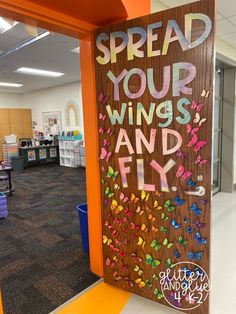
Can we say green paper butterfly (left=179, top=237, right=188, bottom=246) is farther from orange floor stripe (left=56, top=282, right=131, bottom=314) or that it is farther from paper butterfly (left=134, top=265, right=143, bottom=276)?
orange floor stripe (left=56, top=282, right=131, bottom=314)

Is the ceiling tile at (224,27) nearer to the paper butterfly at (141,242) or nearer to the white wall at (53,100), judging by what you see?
the paper butterfly at (141,242)

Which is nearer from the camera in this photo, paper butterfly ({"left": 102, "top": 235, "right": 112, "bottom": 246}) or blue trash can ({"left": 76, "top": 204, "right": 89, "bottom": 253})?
paper butterfly ({"left": 102, "top": 235, "right": 112, "bottom": 246})

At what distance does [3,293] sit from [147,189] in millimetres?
1583

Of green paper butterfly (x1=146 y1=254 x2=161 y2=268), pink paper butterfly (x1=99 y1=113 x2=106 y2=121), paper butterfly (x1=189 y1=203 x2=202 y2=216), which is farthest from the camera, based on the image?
pink paper butterfly (x1=99 y1=113 x2=106 y2=121)

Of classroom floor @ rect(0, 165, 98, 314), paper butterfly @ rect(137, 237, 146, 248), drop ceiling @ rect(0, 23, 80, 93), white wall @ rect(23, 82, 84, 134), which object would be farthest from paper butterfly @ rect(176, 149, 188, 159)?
white wall @ rect(23, 82, 84, 134)

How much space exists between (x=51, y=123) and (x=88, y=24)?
760 centimetres

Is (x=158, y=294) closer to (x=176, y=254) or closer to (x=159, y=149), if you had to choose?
(x=176, y=254)

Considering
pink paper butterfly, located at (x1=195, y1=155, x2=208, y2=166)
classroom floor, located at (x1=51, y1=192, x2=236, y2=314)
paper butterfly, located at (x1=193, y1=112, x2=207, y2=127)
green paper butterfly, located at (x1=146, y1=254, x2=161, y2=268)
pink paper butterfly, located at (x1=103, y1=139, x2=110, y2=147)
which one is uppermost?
paper butterfly, located at (x1=193, y1=112, x2=207, y2=127)

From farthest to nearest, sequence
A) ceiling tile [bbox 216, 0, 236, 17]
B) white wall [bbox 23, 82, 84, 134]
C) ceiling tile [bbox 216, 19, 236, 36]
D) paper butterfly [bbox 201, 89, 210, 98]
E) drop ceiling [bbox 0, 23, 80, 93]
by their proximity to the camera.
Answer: white wall [bbox 23, 82, 84, 134] < drop ceiling [bbox 0, 23, 80, 93] < ceiling tile [bbox 216, 19, 236, 36] < ceiling tile [bbox 216, 0, 236, 17] < paper butterfly [bbox 201, 89, 210, 98]

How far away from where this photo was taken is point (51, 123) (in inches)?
359

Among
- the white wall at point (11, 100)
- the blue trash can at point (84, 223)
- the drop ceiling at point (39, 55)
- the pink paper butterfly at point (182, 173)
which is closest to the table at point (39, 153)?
the drop ceiling at point (39, 55)

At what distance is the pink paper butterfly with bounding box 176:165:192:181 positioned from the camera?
5.33ft

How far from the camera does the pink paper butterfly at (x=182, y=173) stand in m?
1.62

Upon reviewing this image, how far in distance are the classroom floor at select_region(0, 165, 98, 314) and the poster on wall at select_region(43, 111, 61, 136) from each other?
13.6ft
